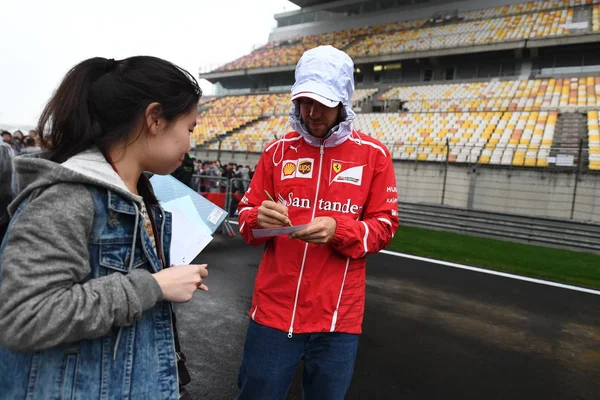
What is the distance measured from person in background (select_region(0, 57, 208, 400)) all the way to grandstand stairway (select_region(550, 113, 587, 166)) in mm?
13249

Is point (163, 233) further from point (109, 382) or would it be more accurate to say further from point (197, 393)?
point (197, 393)

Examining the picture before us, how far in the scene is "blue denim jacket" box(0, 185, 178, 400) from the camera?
0.96 m

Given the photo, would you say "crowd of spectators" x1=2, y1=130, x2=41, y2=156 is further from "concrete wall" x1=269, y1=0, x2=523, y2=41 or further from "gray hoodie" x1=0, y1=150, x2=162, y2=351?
"concrete wall" x1=269, y1=0, x2=523, y2=41

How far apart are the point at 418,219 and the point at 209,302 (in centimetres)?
826

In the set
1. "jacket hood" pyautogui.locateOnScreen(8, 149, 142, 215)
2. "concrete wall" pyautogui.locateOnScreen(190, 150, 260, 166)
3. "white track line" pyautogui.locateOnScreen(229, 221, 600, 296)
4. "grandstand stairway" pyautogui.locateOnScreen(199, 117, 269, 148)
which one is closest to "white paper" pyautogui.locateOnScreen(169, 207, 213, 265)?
"jacket hood" pyautogui.locateOnScreen(8, 149, 142, 215)

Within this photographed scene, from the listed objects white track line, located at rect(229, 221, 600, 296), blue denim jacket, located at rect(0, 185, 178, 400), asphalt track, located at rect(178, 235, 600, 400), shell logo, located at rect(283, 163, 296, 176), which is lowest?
asphalt track, located at rect(178, 235, 600, 400)

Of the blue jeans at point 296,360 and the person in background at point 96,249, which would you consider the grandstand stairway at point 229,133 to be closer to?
the blue jeans at point 296,360

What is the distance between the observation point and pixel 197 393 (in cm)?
277

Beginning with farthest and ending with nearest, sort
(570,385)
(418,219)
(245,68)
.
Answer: (245,68)
(418,219)
(570,385)

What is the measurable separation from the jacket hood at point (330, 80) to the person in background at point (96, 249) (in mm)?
636

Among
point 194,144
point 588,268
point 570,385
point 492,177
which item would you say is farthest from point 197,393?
point 194,144

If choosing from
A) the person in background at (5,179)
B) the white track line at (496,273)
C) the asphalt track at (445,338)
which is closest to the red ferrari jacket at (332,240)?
the person in background at (5,179)

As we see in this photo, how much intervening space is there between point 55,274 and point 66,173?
23 cm

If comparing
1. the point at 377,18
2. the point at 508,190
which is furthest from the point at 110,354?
the point at 377,18
